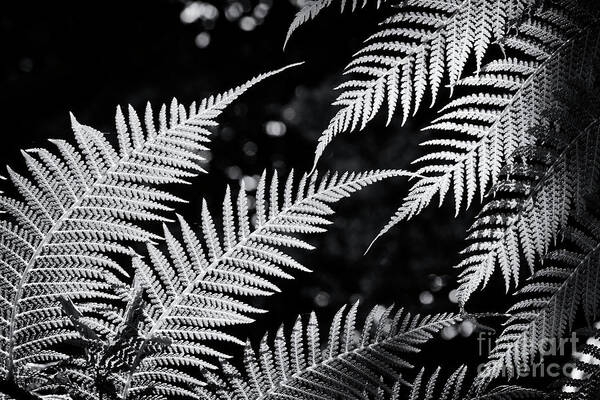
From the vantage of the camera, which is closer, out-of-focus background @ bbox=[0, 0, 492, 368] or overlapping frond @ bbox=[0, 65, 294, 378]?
overlapping frond @ bbox=[0, 65, 294, 378]

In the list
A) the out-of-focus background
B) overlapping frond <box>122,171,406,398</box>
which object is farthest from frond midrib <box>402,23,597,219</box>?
the out-of-focus background

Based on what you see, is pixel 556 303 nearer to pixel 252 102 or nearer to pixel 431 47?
pixel 431 47

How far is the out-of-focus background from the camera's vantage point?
13.2 ft

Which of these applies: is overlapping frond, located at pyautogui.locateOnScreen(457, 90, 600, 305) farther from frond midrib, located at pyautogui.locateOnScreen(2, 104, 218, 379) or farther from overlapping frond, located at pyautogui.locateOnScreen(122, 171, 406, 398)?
frond midrib, located at pyautogui.locateOnScreen(2, 104, 218, 379)

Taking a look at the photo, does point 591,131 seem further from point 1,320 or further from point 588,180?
point 1,320

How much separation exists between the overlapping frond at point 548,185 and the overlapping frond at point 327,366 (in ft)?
0.42

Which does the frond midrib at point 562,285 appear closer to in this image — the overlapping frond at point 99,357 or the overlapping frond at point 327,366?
the overlapping frond at point 327,366

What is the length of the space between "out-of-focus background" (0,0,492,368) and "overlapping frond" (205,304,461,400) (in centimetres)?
309

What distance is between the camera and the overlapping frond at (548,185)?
661 millimetres

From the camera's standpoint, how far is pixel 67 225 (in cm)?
56

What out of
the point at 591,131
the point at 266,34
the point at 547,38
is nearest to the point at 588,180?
the point at 591,131

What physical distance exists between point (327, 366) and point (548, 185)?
352 mm

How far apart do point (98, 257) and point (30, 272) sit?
0.06 m

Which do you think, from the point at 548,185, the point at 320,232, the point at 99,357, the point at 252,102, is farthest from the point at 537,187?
the point at 252,102
